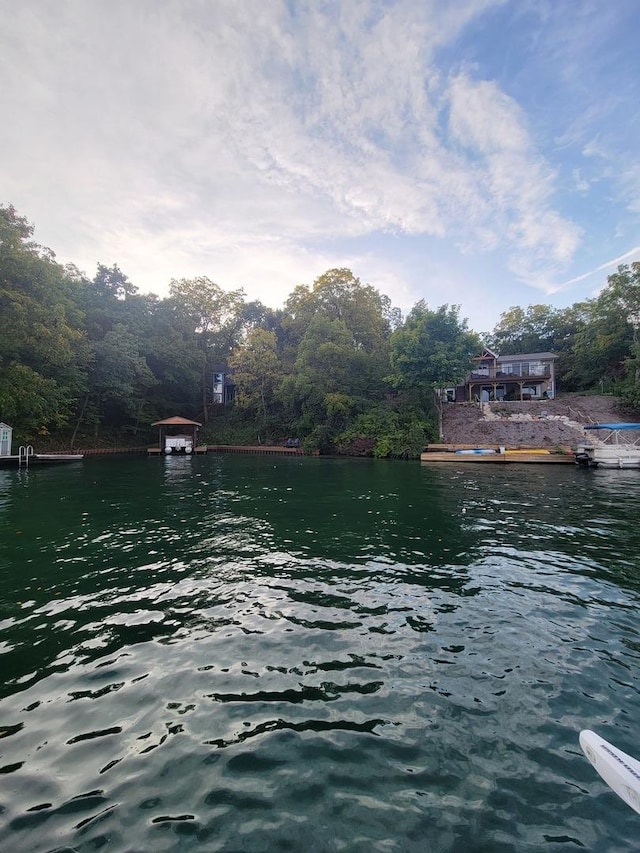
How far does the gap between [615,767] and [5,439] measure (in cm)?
2991

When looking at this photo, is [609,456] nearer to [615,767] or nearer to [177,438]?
[615,767]

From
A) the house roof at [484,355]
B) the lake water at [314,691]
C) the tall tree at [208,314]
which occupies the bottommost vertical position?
the lake water at [314,691]

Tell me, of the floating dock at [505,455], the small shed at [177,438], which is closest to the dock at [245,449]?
the small shed at [177,438]

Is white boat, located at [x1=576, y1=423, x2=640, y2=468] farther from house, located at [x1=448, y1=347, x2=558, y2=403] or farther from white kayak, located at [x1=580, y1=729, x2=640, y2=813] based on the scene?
white kayak, located at [x1=580, y1=729, x2=640, y2=813]

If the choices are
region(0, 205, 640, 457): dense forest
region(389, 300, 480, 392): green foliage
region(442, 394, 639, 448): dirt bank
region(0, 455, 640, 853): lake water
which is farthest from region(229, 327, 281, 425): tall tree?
region(0, 455, 640, 853): lake water

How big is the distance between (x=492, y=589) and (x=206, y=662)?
440 centimetres

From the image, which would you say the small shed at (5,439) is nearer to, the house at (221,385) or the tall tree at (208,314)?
the tall tree at (208,314)

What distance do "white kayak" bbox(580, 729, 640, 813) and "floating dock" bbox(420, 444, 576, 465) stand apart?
24928mm

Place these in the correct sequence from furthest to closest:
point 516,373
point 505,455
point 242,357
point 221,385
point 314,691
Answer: point 221,385, point 516,373, point 242,357, point 505,455, point 314,691

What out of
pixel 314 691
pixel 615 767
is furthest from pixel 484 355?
pixel 615 767

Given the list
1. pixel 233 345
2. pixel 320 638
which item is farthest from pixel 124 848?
pixel 233 345

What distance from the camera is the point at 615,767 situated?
2.66 meters

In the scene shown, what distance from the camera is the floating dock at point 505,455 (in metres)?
25.4

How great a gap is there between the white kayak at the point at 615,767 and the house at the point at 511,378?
43929 millimetres
